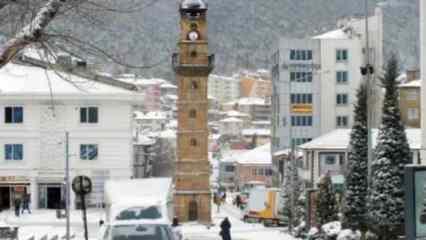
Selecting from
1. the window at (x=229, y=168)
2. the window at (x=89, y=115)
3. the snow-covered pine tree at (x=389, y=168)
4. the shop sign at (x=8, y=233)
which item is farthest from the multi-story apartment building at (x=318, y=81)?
the shop sign at (x=8, y=233)

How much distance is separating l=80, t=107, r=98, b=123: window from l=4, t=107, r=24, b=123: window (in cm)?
358

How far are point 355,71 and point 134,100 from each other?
3171cm

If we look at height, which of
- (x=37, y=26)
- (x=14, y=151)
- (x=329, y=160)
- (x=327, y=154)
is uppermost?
(x=37, y=26)

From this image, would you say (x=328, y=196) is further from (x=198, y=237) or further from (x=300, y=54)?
(x=300, y=54)

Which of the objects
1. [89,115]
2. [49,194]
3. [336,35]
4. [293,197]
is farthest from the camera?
[336,35]

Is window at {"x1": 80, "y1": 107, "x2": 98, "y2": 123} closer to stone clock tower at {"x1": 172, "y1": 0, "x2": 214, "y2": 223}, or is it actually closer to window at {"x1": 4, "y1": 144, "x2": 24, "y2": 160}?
window at {"x1": 4, "y1": 144, "x2": 24, "y2": 160}

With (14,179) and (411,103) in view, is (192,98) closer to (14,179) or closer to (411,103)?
(14,179)

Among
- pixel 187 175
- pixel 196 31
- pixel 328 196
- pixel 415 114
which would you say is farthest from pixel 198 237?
pixel 415 114

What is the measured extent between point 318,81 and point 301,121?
366cm

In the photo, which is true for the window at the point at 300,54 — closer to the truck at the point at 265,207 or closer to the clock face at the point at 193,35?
the clock face at the point at 193,35

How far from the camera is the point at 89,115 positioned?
63.5m

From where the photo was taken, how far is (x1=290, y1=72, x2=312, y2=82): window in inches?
3533

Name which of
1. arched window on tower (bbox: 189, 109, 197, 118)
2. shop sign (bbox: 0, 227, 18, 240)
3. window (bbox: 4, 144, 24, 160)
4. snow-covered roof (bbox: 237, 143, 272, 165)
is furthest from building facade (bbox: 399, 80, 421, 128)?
shop sign (bbox: 0, 227, 18, 240)

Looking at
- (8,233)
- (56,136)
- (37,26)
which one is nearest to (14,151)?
(56,136)
